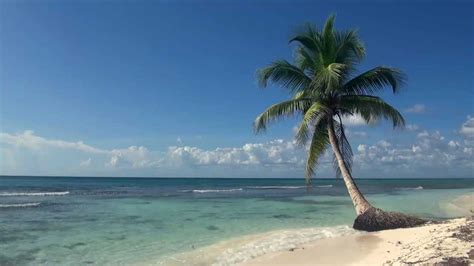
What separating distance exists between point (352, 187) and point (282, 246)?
3.75 metres

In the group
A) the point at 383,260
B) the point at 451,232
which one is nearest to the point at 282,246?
the point at 383,260

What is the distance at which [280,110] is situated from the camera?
14.3 m

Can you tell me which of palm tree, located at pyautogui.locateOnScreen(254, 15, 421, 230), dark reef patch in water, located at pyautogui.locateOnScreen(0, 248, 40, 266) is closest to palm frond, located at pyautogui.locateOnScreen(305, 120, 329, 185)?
palm tree, located at pyautogui.locateOnScreen(254, 15, 421, 230)

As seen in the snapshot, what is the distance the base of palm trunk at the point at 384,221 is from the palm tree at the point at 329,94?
20.1 inches

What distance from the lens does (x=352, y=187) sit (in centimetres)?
1333

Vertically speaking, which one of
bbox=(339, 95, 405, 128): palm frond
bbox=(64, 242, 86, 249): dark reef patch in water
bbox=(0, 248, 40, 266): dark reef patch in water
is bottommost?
bbox=(0, 248, 40, 266): dark reef patch in water

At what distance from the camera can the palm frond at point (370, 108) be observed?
13602 mm

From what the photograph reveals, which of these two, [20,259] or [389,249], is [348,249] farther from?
[20,259]

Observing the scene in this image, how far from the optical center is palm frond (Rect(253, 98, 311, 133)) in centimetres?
1427

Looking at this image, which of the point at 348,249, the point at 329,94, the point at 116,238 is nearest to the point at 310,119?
the point at 329,94

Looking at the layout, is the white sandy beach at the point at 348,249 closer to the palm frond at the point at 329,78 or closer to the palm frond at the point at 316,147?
the palm frond at the point at 316,147

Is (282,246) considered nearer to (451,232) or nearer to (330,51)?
(451,232)

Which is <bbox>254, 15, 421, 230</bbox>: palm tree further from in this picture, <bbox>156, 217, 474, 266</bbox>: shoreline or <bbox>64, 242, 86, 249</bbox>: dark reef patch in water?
<bbox>64, 242, 86, 249</bbox>: dark reef patch in water

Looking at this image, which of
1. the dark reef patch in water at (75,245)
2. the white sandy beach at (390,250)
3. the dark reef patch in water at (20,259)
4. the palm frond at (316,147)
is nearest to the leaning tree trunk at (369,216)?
the white sandy beach at (390,250)
